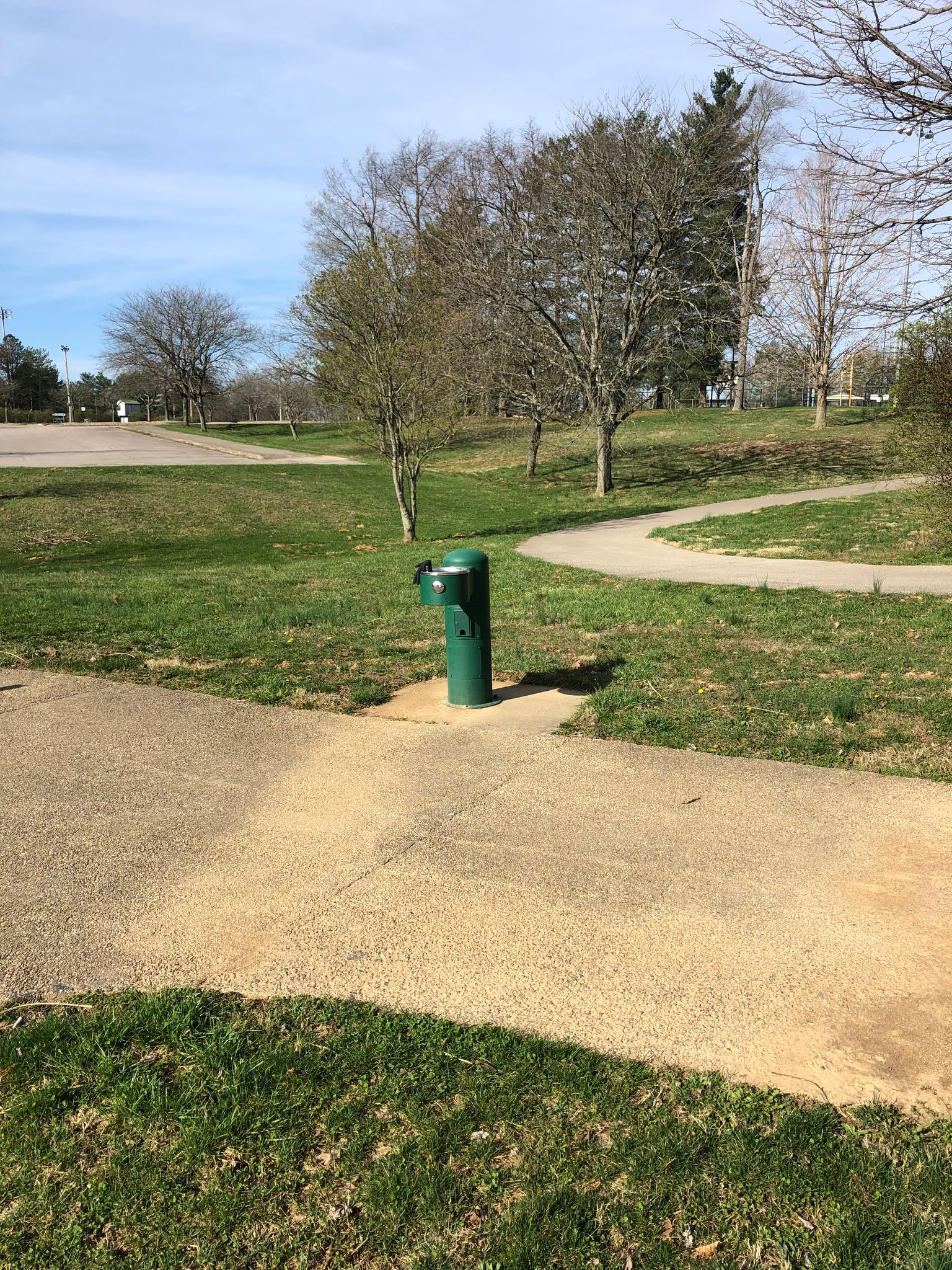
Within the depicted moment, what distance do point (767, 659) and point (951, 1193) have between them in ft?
16.4

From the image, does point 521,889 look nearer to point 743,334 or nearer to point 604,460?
point 604,460

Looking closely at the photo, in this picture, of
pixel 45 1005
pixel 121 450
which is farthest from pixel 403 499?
pixel 121 450

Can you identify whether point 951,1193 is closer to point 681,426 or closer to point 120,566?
point 120,566

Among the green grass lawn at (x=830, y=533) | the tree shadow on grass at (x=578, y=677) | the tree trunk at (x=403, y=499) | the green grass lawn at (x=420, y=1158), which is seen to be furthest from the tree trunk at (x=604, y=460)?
the green grass lawn at (x=420, y=1158)

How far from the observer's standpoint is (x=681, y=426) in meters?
40.0

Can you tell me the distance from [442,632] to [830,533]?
9020mm

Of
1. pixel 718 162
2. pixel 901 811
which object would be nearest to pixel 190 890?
pixel 901 811

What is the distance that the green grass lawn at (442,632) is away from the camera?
18.3 feet

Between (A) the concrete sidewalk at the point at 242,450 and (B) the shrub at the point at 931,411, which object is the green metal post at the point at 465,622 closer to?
(B) the shrub at the point at 931,411

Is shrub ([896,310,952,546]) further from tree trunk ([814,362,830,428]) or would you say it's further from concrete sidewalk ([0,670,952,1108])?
tree trunk ([814,362,830,428])

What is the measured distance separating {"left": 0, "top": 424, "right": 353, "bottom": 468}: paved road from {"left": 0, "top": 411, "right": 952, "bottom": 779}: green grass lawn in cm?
1027

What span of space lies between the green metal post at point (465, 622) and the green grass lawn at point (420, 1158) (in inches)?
135

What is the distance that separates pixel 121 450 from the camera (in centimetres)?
3562

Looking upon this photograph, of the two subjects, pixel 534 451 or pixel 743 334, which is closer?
pixel 743 334
